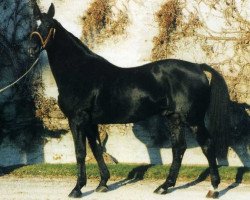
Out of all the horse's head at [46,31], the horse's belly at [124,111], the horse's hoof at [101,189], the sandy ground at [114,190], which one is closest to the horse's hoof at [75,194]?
the sandy ground at [114,190]

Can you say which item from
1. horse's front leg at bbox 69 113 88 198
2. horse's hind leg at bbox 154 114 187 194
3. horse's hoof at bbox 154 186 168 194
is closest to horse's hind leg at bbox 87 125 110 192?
horse's front leg at bbox 69 113 88 198

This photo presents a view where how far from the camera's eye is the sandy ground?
7098 millimetres

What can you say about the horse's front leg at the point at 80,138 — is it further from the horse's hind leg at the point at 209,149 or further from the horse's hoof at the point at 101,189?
the horse's hind leg at the point at 209,149

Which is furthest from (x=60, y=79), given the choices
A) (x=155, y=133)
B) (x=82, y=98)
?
(x=155, y=133)

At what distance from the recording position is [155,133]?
10.6 meters

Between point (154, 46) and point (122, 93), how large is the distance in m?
3.68

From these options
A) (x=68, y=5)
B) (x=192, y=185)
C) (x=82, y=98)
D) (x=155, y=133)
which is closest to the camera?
(x=82, y=98)

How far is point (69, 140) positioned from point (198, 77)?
433 cm

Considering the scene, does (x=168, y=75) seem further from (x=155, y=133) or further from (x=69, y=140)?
(x=69, y=140)

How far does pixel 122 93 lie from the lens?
7473 millimetres

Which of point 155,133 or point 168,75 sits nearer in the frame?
point 168,75

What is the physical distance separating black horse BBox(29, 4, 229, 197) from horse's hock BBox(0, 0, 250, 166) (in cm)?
291

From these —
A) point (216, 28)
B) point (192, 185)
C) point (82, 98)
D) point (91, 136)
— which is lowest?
point (192, 185)

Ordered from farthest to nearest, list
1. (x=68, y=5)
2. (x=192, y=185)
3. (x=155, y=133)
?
(x=68, y=5) < (x=155, y=133) < (x=192, y=185)
